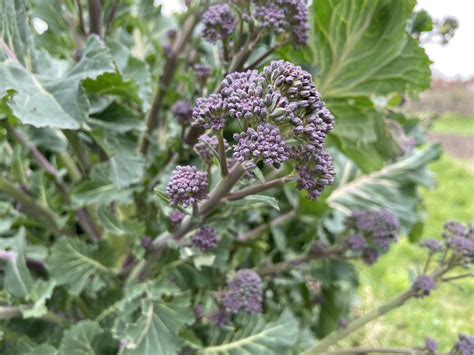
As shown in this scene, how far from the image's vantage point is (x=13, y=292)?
98 cm

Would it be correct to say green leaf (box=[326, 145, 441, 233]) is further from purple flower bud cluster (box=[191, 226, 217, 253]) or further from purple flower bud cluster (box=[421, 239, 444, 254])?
purple flower bud cluster (box=[191, 226, 217, 253])

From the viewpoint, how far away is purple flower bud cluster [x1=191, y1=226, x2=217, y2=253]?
35.0 inches

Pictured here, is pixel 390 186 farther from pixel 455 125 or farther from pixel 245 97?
pixel 455 125

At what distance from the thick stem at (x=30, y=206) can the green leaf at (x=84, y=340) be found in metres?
0.32

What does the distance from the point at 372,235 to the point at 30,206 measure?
845mm

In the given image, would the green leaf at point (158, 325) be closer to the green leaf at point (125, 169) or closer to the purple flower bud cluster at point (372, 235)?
the green leaf at point (125, 169)

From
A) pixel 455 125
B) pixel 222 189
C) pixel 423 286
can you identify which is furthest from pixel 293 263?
pixel 455 125

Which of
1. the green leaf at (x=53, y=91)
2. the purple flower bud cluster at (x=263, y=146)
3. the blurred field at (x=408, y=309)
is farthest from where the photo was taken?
the blurred field at (x=408, y=309)

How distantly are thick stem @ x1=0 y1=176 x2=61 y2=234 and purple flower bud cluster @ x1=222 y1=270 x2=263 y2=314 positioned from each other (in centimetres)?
51

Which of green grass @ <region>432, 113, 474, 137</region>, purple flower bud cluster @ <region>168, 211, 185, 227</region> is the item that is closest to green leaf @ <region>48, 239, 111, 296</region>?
purple flower bud cluster @ <region>168, 211, 185, 227</region>

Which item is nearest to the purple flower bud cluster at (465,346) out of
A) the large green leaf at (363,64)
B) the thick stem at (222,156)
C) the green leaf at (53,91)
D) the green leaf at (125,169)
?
the large green leaf at (363,64)

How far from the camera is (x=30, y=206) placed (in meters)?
1.16

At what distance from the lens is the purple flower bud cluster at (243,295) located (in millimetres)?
973

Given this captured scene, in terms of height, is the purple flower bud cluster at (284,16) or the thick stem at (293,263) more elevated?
the purple flower bud cluster at (284,16)
